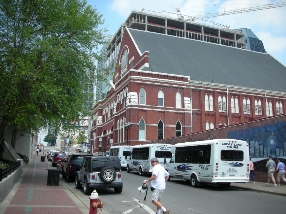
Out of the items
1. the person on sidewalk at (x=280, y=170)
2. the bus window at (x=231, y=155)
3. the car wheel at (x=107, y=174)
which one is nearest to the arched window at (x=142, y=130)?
the bus window at (x=231, y=155)

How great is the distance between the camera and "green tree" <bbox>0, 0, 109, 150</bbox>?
18.4 m

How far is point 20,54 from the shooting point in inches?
746

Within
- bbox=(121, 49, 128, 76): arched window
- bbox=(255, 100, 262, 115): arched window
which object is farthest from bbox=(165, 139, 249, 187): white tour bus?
bbox=(121, 49, 128, 76): arched window

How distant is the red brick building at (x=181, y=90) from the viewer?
51.1 m

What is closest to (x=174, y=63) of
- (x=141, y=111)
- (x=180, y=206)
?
(x=141, y=111)

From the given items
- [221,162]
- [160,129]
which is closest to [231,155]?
[221,162]

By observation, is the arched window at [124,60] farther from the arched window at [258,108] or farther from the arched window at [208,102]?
the arched window at [258,108]

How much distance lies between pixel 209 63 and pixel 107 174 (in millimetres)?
51086

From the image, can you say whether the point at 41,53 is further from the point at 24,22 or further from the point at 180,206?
the point at 180,206

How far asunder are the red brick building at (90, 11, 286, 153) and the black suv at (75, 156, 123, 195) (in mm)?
34012

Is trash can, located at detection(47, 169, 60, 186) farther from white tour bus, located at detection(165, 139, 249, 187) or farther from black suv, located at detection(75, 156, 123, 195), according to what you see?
white tour bus, located at detection(165, 139, 249, 187)

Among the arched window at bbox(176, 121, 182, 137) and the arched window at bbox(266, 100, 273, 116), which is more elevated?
the arched window at bbox(266, 100, 273, 116)

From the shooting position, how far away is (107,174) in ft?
48.7

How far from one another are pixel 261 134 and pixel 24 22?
17.0 metres
